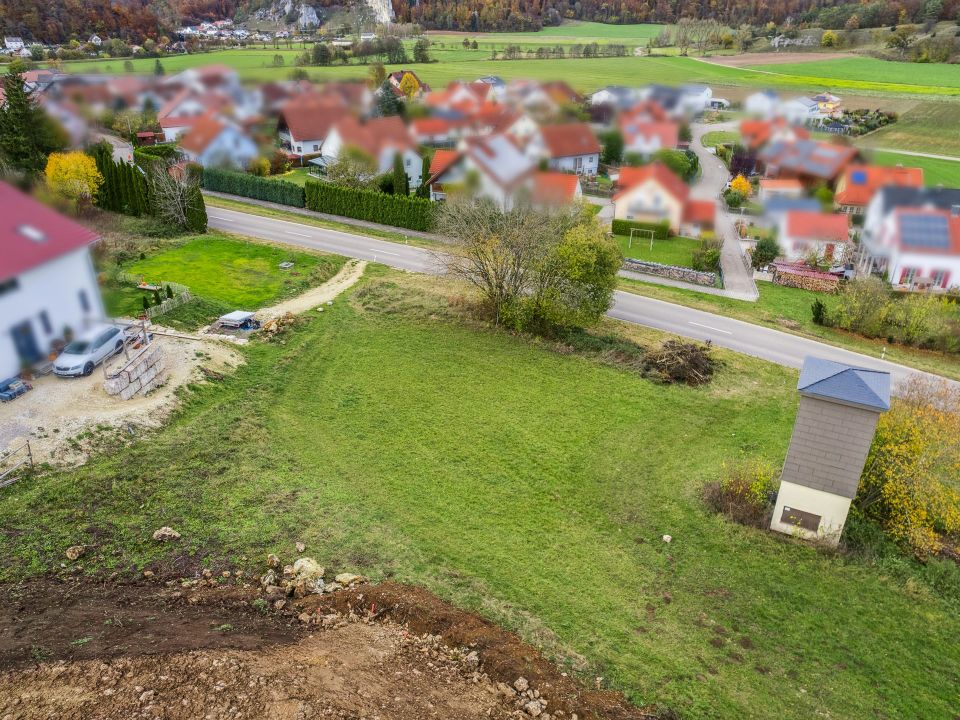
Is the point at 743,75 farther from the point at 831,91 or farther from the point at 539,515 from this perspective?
the point at 539,515

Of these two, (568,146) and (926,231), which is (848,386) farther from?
(568,146)

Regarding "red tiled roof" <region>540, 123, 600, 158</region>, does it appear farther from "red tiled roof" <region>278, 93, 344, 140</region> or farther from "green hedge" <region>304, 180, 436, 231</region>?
"red tiled roof" <region>278, 93, 344, 140</region>

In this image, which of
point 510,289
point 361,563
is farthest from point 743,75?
point 361,563

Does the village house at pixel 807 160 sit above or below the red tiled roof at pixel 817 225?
above

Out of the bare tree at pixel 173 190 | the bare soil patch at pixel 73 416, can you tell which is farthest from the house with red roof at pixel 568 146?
the bare soil patch at pixel 73 416

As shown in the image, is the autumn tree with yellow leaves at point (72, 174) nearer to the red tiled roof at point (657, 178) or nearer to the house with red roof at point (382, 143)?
the red tiled roof at point (657, 178)

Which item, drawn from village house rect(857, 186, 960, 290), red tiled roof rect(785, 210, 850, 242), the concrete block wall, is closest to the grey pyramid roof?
the concrete block wall
